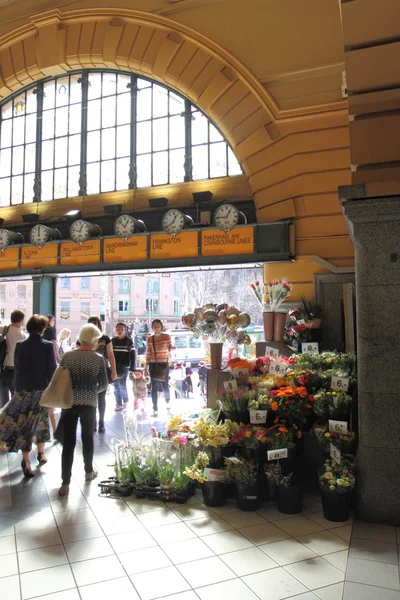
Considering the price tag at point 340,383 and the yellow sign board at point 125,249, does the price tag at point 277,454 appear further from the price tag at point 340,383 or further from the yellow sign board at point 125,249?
the yellow sign board at point 125,249

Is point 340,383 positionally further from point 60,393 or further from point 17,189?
point 17,189

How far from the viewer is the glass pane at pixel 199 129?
11.3 meters

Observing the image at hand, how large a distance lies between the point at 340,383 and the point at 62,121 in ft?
37.5

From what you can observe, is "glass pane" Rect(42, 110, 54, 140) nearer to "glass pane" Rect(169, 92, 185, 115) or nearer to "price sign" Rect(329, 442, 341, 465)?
"glass pane" Rect(169, 92, 185, 115)

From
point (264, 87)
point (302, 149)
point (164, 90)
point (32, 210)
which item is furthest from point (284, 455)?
point (32, 210)

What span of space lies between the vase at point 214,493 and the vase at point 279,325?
2.73 meters

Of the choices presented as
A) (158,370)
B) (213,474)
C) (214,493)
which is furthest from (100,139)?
(214,493)

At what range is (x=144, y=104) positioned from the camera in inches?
475

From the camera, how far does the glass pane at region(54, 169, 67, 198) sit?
42.9 feet

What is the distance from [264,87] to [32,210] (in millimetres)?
7211

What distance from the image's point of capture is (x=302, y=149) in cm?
916

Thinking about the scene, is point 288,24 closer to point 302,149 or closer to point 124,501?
point 302,149

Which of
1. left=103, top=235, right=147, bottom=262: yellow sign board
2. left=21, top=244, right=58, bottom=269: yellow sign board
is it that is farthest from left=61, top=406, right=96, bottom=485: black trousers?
left=21, top=244, right=58, bottom=269: yellow sign board

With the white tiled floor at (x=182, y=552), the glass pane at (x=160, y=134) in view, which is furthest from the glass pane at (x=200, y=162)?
the white tiled floor at (x=182, y=552)
